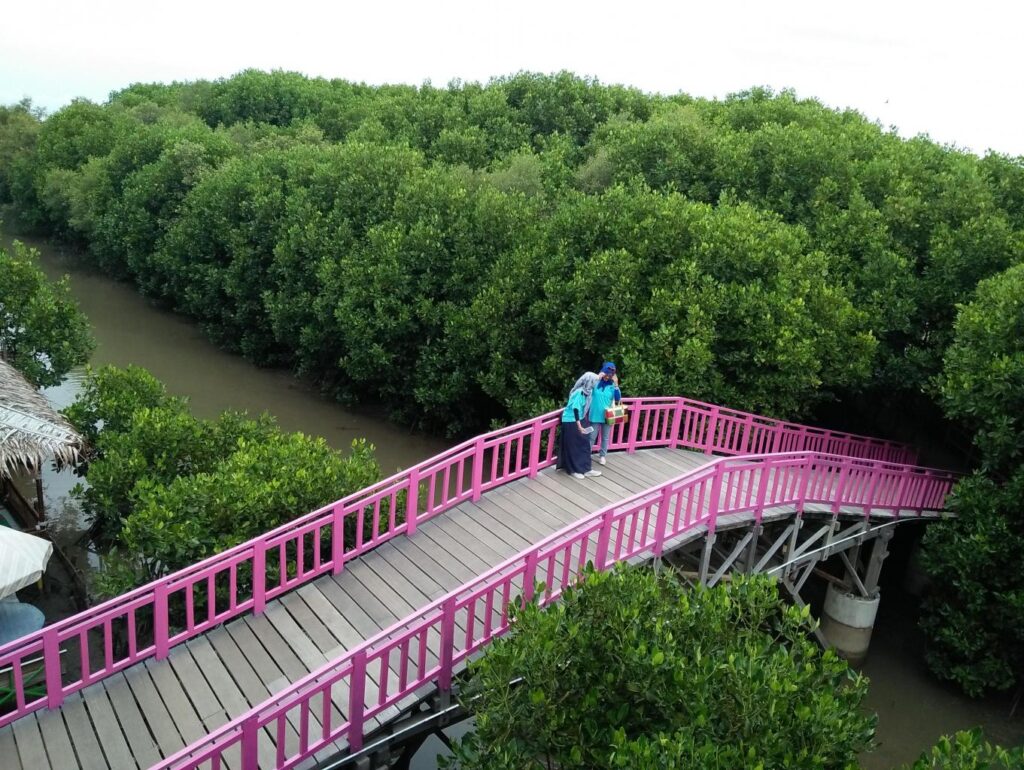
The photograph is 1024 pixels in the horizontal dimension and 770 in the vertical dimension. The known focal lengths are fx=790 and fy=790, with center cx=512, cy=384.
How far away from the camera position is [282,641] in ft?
24.5

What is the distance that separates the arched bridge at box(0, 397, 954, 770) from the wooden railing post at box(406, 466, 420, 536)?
0.08ft

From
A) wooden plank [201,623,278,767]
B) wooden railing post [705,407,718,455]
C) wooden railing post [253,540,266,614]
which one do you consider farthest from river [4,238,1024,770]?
wooden railing post [705,407,718,455]

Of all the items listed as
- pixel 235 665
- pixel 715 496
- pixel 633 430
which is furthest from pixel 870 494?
pixel 235 665

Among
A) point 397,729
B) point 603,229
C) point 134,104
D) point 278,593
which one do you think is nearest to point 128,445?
point 278,593

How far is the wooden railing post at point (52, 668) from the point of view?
6277 mm

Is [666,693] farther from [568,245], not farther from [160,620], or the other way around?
[568,245]

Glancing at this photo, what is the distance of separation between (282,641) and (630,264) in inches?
382

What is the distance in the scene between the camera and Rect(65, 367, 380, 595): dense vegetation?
8.95 meters

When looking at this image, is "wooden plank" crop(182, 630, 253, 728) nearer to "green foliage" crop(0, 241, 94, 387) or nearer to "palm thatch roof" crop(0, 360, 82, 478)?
"palm thatch roof" crop(0, 360, 82, 478)

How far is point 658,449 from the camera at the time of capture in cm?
1195

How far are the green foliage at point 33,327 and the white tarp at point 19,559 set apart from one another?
687cm

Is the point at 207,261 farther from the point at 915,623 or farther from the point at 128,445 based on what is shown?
the point at 915,623

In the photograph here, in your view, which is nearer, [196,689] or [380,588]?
[196,689]

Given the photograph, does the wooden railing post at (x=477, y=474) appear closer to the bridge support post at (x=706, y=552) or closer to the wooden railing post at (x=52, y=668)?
the bridge support post at (x=706, y=552)
